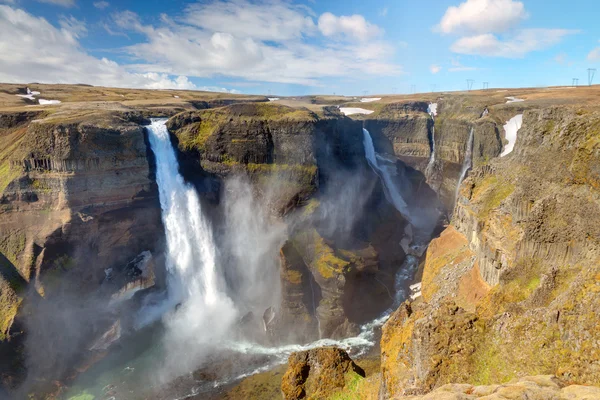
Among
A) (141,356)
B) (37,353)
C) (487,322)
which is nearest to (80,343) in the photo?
(37,353)

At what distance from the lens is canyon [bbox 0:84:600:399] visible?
391 inches

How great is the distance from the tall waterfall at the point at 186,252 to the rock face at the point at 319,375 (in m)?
19.2

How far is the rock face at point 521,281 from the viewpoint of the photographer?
8000mm

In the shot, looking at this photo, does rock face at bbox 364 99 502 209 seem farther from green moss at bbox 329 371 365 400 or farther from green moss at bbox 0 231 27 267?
green moss at bbox 0 231 27 267

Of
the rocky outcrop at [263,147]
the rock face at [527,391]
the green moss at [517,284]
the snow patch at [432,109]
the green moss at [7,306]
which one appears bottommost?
the green moss at [7,306]

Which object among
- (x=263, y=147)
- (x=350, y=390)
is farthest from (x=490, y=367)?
(x=263, y=147)

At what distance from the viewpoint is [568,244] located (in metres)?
12.3

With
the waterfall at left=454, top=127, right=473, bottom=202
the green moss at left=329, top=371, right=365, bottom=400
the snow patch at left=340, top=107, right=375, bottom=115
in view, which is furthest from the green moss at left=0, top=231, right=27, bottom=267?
the snow patch at left=340, top=107, right=375, bottom=115

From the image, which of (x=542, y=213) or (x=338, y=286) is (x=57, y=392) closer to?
(x=338, y=286)

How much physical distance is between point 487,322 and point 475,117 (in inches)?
2023

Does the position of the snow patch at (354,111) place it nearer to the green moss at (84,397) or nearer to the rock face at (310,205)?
the rock face at (310,205)


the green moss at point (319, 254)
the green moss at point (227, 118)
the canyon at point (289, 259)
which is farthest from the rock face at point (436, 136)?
the green moss at point (319, 254)

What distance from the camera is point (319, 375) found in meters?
15.5

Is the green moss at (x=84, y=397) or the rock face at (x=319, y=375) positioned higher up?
the rock face at (x=319, y=375)
